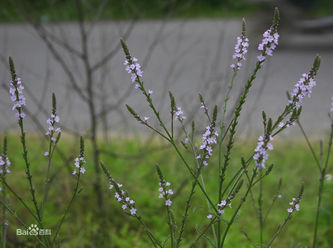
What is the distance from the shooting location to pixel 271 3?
884cm

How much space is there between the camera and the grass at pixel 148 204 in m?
3.10

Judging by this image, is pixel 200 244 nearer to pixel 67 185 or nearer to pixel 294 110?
pixel 67 185

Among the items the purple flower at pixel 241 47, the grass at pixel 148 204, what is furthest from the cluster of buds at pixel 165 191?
the grass at pixel 148 204

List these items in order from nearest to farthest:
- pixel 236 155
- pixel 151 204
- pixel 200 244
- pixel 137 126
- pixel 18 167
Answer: pixel 200 244
pixel 151 204
pixel 18 167
pixel 236 155
pixel 137 126

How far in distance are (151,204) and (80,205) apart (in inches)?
24.8

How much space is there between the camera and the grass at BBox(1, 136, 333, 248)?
3.10 m

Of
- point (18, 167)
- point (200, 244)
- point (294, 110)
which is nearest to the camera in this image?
point (294, 110)

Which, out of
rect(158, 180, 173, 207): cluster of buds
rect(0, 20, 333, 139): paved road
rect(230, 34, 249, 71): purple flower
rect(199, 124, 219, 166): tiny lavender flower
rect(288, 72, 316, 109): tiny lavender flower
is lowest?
rect(158, 180, 173, 207): cluster of buds

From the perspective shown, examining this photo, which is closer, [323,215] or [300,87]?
[300,87]

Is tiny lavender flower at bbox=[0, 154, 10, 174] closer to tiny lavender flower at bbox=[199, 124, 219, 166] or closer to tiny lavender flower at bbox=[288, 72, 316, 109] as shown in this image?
tiny lavender flower at bbox=[199, 124, 219, 166]

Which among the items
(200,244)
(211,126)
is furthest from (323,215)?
(211,126)

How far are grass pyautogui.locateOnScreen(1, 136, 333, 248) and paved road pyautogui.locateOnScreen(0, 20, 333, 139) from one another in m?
0.61

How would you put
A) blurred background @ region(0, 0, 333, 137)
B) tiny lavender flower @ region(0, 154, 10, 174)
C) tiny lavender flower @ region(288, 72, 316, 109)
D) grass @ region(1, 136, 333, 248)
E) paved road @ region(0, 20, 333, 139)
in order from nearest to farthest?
tiny lavender flower @ region(288, 72, 316, 109) < tiny lavender flower @ region(0, 154, 10, 174) < grass @ region(1, 136, 333, 248) < paved road @ region(0, 20, 333, 139) < blurred background @ region(0, 0, 333, 137)

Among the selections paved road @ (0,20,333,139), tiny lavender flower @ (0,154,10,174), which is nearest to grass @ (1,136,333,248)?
paved road @ (0,20,333,139)
